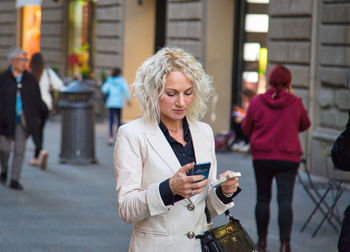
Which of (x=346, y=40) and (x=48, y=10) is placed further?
(x=48, y=10)

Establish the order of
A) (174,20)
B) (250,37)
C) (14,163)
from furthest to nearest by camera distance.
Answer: (174,20) → (250,37) → (14,163)

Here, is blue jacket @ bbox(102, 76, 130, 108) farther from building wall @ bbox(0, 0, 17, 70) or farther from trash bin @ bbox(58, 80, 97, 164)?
building wall @ bbox(0, 0, 17, 70)

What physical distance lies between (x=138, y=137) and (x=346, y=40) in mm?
7659

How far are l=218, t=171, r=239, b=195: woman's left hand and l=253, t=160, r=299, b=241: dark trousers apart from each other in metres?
3.15

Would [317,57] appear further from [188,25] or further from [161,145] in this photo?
[161,145]

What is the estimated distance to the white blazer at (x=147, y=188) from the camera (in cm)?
313

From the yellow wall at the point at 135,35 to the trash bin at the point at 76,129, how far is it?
6741 mm

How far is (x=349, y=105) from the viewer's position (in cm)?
1013

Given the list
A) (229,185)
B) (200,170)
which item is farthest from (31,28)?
(200,170)

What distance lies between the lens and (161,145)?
10.5ft

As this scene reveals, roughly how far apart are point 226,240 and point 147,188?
41 centimetres

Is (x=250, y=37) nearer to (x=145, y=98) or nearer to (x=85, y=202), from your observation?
(x=85, y=202)

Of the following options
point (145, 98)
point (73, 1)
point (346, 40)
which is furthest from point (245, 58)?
point (145, 98)

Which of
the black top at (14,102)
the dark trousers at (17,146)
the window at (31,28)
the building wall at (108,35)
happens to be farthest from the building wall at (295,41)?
the window at (31,28)
